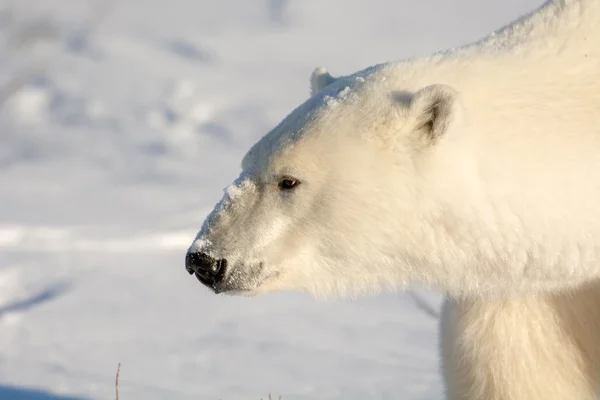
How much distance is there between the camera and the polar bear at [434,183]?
8.69 ft

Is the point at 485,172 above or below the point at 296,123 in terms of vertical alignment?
below

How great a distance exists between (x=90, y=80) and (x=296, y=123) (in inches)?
604

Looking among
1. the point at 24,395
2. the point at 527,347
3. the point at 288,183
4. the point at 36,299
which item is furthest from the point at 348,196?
the point at 36,299

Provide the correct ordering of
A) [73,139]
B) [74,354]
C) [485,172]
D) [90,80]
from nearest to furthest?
1. [485,172]
2. [74,354]
3. [73,139]
4. [90,80]

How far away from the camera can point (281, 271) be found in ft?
9.37

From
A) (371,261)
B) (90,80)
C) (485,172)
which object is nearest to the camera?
(485,172)

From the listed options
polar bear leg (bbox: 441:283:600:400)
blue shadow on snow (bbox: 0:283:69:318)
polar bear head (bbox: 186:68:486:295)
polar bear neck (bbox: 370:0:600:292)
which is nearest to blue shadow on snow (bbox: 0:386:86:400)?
blue shadow on snow (bbox: 0:283:69:318)

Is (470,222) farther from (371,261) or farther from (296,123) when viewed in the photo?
(296,123)

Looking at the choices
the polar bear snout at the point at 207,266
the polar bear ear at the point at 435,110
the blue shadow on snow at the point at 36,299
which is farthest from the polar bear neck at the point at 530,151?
the blue shadow on snow at the point at 36,299

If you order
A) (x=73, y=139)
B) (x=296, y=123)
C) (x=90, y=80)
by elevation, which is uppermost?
(x=90, y=80)

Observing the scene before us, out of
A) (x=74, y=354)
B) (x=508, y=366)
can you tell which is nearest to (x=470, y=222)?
(x=508, y=366)

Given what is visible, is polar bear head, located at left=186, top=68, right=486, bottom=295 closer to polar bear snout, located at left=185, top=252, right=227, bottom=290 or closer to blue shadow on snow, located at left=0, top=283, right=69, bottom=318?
polar bear snout, located at left=185, top=252, right=227, bottom=290

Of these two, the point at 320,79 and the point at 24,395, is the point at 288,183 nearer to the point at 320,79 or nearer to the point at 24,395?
the point at 320,79

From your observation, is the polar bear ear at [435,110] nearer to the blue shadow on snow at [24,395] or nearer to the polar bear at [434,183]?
the polar bear at [434,183]
